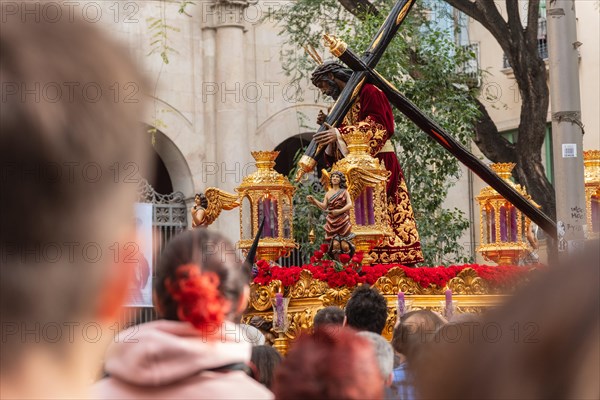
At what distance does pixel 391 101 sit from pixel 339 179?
2205 mm

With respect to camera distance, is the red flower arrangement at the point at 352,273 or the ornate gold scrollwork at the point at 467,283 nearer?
the red flower arrangement at the point at 352,273

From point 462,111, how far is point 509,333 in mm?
17476

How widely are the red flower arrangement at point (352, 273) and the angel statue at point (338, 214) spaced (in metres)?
0.11

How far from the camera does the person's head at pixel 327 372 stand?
7.41 ft

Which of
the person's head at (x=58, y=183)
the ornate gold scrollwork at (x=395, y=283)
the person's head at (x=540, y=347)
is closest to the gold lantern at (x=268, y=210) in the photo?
the ornate gold scrollwork at (x=395, y=283)

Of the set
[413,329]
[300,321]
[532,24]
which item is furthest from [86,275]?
[532,24]

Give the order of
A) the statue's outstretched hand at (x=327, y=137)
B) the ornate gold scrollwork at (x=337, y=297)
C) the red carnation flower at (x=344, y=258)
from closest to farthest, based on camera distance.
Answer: the ornate gold scrollwork at (x=337, y=297), the red carnation flower at (x=344, y=258), the statue's outstretched hand at (x=327, y=137)

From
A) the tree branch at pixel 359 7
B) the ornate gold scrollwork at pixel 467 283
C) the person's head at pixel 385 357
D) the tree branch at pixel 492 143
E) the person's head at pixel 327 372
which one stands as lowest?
the person's head at pixel 385 357

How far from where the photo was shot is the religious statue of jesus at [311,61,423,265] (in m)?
11.6

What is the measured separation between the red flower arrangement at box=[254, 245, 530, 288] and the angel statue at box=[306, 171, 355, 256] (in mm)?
111

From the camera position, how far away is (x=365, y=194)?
1077cm

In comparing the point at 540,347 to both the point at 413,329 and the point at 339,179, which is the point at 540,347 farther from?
the point at 339,179

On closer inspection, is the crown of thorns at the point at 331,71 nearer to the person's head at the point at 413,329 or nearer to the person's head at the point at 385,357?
the person's head at the point at 413,329

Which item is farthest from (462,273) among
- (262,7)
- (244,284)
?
(262,7)
